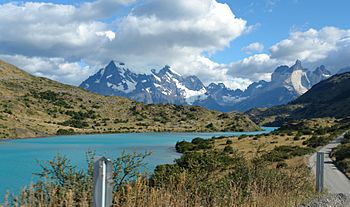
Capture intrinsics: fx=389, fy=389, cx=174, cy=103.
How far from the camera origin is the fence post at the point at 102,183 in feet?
14.0

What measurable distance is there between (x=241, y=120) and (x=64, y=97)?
79.1m

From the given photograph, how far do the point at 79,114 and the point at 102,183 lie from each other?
153 m

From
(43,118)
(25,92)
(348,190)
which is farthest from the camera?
(25,92)

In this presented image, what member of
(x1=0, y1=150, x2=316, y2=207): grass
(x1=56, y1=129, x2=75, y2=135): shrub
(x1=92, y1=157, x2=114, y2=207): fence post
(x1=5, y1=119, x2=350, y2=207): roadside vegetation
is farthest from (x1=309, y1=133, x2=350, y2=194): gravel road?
(x1=56, y1=129, x2=75, y2=135): shrub

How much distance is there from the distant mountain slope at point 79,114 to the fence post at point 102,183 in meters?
108

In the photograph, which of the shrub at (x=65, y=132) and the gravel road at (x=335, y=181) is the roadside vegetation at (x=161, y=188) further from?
the shrub at (x=65, y=132)

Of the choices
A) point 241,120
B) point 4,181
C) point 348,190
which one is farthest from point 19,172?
point 241,120

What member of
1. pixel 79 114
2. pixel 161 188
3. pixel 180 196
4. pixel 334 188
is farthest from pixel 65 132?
pixel 161 188

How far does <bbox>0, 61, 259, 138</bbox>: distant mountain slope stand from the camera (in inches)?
4798

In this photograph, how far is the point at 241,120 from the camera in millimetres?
176125

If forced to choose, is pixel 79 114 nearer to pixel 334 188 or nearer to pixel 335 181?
pixel 335 181

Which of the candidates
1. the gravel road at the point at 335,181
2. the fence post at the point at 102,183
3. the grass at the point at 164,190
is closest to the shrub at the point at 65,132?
the gravel road at the point at 335,181

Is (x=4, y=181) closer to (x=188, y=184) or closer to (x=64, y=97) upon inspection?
(x=188, y=184)

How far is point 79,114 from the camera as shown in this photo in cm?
15250
